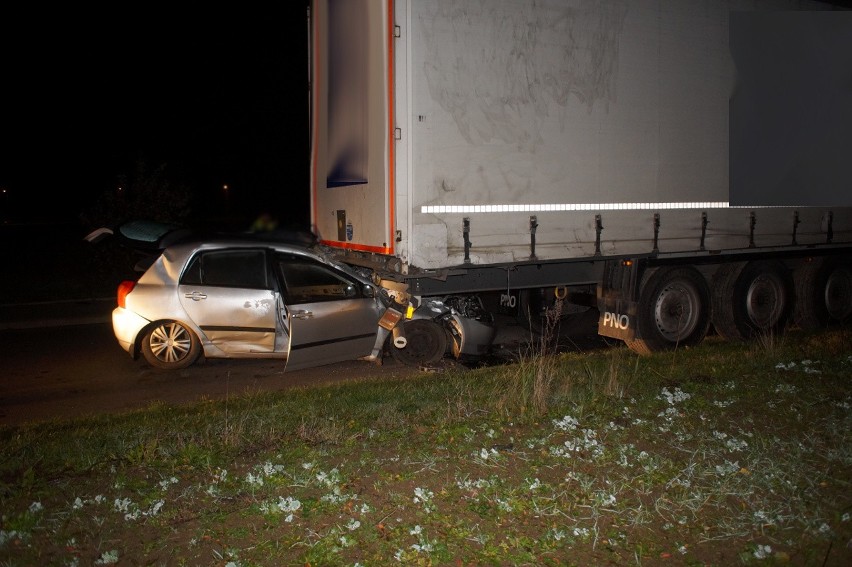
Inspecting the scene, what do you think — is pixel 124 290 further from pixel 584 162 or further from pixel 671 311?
pixel 671 311

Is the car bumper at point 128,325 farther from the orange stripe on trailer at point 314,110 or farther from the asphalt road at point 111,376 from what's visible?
the orange stripe on trailer at point 314,110

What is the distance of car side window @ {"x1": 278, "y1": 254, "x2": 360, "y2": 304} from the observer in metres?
8.31

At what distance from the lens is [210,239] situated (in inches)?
331

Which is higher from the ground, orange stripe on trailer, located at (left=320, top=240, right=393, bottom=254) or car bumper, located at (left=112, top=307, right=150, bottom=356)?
orange stripe on trailer, located at (left=320, top=240, right=393, bottom=254)

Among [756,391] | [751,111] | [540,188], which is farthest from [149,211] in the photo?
[756,391]

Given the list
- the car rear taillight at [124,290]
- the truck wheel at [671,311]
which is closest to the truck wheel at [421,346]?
the truck wheel at [671,311]

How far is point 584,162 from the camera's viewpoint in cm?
837

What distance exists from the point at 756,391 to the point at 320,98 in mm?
5467

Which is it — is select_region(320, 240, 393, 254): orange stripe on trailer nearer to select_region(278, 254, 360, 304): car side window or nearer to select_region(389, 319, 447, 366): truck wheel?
select_region(278, 254, 360, 304): car side window

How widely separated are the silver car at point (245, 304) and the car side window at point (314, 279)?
0.01 m

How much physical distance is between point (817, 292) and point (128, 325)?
29.7 feet

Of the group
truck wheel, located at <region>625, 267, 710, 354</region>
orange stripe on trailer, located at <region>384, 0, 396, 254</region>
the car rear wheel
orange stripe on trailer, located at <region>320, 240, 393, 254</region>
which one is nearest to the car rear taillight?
the car rear wheel

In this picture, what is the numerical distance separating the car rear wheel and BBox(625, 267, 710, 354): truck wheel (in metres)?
5.09

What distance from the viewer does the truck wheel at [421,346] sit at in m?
8.70
